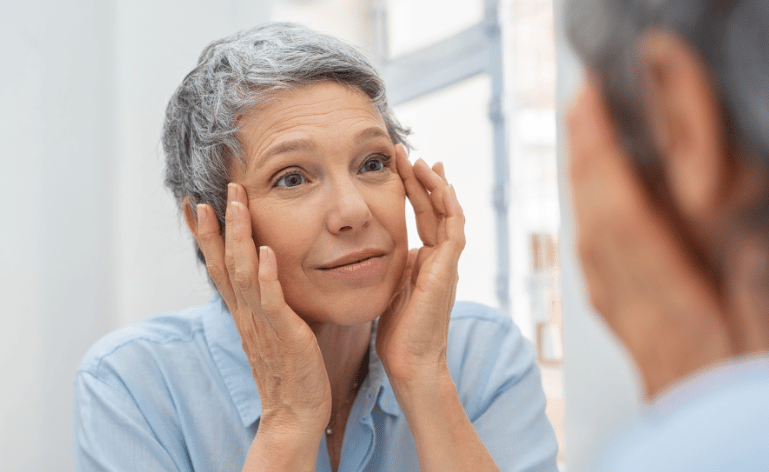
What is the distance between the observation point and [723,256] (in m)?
0.32

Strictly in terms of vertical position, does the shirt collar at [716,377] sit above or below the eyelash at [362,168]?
below

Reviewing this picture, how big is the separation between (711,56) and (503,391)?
33.8 inches

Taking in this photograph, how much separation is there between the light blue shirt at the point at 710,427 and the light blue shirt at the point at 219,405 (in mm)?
686

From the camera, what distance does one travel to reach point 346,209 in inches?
37.8

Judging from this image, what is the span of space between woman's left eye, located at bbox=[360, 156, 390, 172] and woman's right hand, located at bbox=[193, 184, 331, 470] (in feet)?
0.69

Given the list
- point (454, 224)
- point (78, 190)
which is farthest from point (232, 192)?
point (78, 190)

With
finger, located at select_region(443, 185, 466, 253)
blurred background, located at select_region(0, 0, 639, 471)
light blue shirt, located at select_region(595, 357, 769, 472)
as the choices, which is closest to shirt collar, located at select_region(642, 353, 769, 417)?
light blue shirt, located at select_region(595, 357, 769, 472)

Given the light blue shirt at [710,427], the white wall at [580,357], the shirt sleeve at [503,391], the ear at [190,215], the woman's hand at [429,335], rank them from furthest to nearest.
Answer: the ear at [190,215]
the shirt sleeve at [503,391]
the woman's hand at [429,335]
the white wall at [580,357]
the light blue shirt at [710,427]

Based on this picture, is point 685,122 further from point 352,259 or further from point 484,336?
point 484,336

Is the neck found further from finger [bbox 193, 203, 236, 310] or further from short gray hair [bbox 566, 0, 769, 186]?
short gray hair [bbox 566, 0, 769, 186]

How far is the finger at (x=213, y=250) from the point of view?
102 cm

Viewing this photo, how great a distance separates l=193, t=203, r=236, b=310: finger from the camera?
40.1 inches

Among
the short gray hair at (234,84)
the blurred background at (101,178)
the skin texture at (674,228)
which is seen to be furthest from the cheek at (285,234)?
the skin texture at (674,228)

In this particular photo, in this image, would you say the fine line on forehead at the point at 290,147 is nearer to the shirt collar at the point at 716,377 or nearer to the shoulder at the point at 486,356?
the shoulder at the point at 486,356
